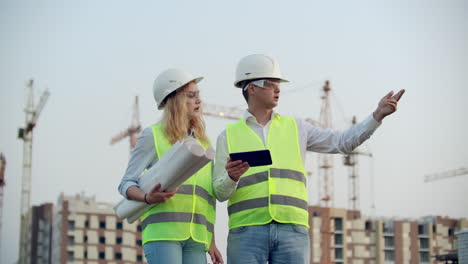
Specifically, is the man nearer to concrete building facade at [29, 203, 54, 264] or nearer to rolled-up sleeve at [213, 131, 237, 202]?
rolled-up sleeve at [213, 131, 237, 202]

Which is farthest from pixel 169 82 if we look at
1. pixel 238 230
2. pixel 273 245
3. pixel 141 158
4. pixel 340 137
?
pixel 273 245

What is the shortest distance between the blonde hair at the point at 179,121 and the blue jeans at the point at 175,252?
0.92m

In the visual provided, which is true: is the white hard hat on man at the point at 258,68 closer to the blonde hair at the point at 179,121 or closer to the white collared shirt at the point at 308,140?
the white collared shirt at the point at 308,140

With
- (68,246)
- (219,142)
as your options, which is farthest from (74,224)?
(219,142)

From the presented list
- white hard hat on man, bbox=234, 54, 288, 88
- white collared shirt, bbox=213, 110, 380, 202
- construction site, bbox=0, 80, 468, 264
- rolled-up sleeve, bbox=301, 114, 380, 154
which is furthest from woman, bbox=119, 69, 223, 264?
construction site, bbox=0, 80, 468, 264

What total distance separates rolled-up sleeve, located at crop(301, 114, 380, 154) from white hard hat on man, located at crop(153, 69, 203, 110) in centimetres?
114

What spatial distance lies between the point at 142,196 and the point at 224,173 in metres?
0.72

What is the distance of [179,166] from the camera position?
6984 millimetres

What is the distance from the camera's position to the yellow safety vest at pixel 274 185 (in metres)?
7.48

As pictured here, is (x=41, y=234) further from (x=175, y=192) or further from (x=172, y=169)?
(x=172, y=169)

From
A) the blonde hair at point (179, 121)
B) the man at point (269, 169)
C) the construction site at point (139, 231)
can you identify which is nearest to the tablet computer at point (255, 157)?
the man at point (269, 169)

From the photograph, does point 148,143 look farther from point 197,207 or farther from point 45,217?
point 45,217

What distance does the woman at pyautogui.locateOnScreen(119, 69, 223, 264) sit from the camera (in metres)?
7.33

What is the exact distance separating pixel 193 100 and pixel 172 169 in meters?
1.00
